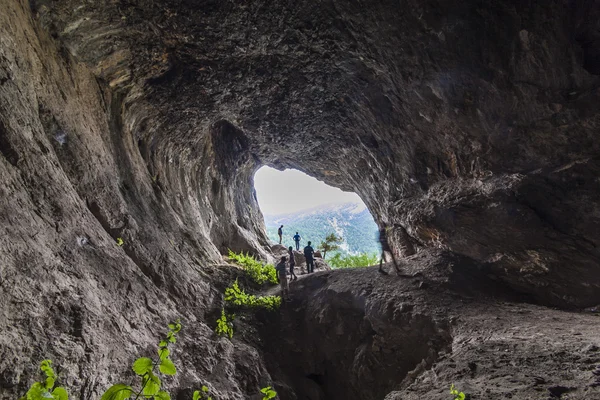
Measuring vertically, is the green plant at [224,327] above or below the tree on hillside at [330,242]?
below

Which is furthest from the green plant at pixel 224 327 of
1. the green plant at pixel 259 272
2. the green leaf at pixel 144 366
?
the green leaf at pixel 144 366

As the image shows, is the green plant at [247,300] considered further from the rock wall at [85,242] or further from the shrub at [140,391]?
the shrub at [140,391]

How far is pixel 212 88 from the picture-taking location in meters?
12.2

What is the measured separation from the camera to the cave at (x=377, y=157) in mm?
5199

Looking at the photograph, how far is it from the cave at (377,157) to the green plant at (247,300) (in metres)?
0.45

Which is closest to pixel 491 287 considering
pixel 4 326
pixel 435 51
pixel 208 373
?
pixel 435 51

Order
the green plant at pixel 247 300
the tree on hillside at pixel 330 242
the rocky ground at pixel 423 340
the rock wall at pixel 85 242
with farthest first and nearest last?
the tree on hillside at pixel 330 242
the green plant at pixel 247 300
the rocky ground at pixel 423 340
the rock wall at pixel 85 242

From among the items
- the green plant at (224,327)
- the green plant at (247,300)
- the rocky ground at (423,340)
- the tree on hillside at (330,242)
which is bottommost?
the rocky ground at (423,340)

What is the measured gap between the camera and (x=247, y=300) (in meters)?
11.2

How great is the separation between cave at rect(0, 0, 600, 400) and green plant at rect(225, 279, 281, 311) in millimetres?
446

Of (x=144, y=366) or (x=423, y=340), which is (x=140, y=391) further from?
(x=423, y=340)

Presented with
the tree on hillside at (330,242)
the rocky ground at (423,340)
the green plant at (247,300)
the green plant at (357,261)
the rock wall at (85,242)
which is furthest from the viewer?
the tree on hillside at (330,242)

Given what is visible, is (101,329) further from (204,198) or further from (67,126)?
(204,198)

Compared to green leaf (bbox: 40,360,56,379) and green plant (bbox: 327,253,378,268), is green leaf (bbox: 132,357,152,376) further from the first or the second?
green plant (bbox: 327,253,378,268)
